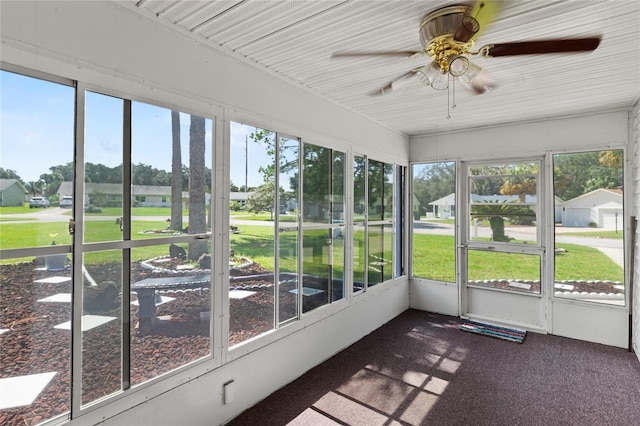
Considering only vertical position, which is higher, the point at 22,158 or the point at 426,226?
the point at 22,158

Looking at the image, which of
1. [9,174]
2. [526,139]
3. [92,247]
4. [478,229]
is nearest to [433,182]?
[478,229]

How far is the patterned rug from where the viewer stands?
→ 387 centimetres

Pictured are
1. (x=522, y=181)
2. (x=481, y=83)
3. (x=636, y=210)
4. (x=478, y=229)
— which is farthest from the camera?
(x=478, y=229)

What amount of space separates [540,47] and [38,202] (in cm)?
262

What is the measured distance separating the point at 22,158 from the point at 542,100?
4.17 m

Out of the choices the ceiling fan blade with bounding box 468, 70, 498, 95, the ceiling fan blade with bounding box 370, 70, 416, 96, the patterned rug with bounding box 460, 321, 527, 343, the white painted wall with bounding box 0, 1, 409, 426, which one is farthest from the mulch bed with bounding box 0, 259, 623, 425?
the patterned rug with bounding box 460, 321, 527, 343

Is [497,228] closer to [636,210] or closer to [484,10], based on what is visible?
[636,210]

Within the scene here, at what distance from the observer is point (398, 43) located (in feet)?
7.15

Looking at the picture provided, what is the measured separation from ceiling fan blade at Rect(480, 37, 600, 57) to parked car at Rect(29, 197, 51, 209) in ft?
7.70

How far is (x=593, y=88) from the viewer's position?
302 centimetres

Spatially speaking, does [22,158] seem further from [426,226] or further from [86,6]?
[426,226]

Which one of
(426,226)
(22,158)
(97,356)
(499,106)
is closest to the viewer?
(22,158)

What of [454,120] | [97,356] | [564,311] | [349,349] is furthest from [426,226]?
[97,356]

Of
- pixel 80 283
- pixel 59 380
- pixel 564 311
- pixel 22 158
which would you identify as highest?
pixel 22 158
